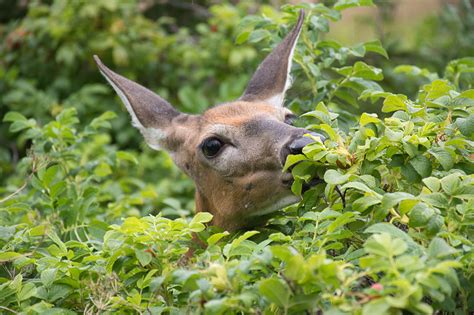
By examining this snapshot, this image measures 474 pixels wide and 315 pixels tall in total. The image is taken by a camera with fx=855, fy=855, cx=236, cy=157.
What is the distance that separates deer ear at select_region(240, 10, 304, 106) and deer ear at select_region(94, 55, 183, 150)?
629mm

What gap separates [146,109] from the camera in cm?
641

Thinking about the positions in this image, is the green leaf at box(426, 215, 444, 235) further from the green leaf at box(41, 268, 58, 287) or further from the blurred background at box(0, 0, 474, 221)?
the blurred background at box(0, 0, 474, 221)

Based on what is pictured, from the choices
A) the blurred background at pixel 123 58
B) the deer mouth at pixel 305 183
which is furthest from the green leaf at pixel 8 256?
the blurred background at pixel 123 58

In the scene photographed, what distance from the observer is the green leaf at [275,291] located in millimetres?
3162

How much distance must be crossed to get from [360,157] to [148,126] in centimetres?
275

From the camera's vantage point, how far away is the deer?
5125mm

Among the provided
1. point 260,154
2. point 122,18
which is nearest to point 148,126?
point 260,154

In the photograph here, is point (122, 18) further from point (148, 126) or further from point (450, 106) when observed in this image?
point (450, 106)

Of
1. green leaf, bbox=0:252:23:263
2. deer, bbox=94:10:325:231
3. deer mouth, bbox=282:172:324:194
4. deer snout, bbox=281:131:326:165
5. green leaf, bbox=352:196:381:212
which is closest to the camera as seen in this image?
green leaf, bbox=352:196:381:212

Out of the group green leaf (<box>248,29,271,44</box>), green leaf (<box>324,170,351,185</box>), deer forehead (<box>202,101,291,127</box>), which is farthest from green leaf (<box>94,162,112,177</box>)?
green leaf (<box>324,170,351,185</box>)

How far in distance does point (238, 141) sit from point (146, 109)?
112 cm

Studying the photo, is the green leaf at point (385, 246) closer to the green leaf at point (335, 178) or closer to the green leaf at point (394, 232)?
the green leaf at point (394, 232)

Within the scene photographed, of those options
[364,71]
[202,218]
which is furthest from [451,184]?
[364,71]

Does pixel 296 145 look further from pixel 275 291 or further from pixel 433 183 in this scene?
pixel 275 291
